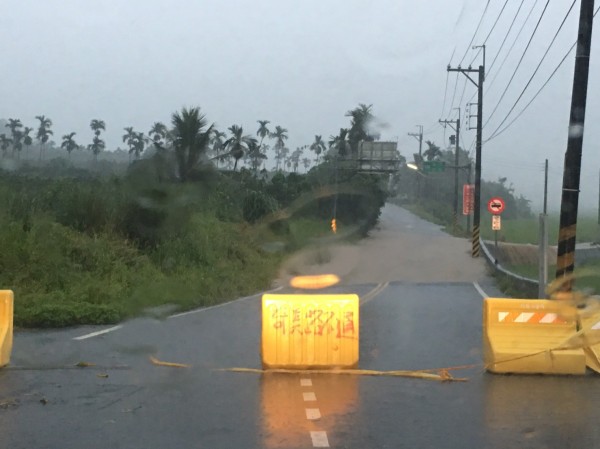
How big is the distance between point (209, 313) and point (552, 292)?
23.6 ft

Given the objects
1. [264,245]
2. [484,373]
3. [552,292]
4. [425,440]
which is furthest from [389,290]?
[425,440]

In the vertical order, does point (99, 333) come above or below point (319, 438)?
below

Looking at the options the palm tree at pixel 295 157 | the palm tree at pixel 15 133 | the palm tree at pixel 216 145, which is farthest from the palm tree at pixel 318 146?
the palm tree at pixel 216 145

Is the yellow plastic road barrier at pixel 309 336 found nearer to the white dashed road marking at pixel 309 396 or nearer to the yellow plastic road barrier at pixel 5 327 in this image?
the white dashed road marking at pixel 309 396

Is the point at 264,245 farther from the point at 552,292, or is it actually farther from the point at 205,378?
the point at 205,378

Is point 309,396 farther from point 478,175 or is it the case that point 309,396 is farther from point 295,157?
point 295,157

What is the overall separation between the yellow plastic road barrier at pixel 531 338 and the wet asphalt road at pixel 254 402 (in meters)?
0.19

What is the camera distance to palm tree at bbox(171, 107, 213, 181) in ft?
73.1

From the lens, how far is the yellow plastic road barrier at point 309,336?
9.73 meters

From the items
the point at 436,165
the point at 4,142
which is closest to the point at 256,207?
the point at 436,165

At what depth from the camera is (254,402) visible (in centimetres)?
796

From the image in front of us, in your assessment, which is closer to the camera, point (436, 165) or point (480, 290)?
point (480, 290)

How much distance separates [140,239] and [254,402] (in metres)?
15.7

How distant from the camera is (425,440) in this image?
6582 millimetres
